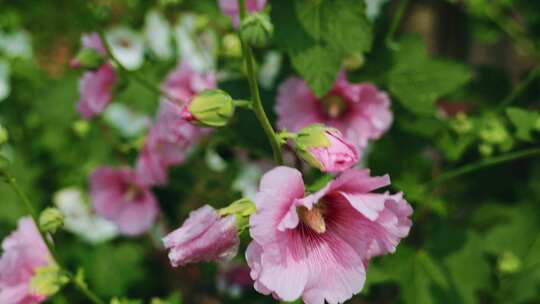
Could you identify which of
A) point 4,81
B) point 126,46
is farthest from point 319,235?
point 4,81

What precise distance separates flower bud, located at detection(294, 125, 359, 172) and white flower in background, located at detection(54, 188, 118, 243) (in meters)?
1.10

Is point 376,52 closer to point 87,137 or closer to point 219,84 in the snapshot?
point 219,84

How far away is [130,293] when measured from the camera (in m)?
1.74

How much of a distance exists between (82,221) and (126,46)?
47 cm

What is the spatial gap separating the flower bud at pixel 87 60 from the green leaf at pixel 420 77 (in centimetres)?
47

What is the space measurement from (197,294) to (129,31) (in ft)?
2.21

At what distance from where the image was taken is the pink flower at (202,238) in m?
0.76

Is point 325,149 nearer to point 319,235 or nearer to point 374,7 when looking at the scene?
point 319,235

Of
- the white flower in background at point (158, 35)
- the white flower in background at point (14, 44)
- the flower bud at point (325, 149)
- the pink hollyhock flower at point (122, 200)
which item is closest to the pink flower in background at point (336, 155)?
the flower bud at point (325, 149)

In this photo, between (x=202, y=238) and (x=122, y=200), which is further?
(x=122, y=200)

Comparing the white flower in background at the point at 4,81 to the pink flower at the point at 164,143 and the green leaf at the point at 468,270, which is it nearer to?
the pink flower at the point at 164,143

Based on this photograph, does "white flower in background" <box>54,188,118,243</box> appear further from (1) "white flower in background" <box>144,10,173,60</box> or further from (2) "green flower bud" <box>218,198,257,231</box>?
(2) "green flower bud" <box>218,198,257,231</box>

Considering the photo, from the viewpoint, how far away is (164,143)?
3.93 feet

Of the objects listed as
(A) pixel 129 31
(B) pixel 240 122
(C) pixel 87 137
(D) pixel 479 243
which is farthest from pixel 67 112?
(D) pixel 479 243
